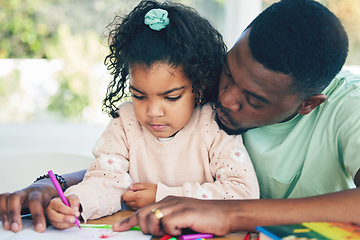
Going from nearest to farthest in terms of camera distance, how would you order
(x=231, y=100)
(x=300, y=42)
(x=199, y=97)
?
(x=300, y=42)
(x=231, y=100)
(x=199, y=97)

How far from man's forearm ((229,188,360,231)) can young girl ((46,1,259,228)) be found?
0.16 meters

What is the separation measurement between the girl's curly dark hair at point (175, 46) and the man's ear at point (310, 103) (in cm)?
24

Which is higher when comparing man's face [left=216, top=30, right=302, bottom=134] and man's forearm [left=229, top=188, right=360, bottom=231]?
man's face [left=216, top=30, right=302, bottom=134]

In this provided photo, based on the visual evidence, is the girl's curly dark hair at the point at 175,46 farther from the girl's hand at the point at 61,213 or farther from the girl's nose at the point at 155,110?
the girl's hand at the point at 61,213

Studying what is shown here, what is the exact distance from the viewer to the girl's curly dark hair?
3.33 feet

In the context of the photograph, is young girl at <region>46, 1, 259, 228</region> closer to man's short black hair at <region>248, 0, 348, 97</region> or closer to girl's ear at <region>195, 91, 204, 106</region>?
girl's ear at <region>195, 91, 204, 106</region>

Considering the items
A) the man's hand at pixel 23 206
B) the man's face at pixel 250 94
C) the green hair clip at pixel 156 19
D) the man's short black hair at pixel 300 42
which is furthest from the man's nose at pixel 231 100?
the man's hand at pixel 23 206

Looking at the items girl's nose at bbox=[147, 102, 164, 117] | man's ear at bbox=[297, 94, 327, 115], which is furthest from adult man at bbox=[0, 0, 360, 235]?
girl's nose at bbox=[147, 102, 164, 117]

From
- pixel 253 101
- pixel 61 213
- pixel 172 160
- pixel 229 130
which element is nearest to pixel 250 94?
pixel 253 101

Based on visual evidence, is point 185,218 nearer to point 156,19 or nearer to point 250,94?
point 250,94

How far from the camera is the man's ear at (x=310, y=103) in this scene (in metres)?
1.02

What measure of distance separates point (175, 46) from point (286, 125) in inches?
15.1

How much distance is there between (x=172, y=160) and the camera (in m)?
1.11

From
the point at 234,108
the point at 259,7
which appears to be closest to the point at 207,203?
Answer: the point at 234,108
